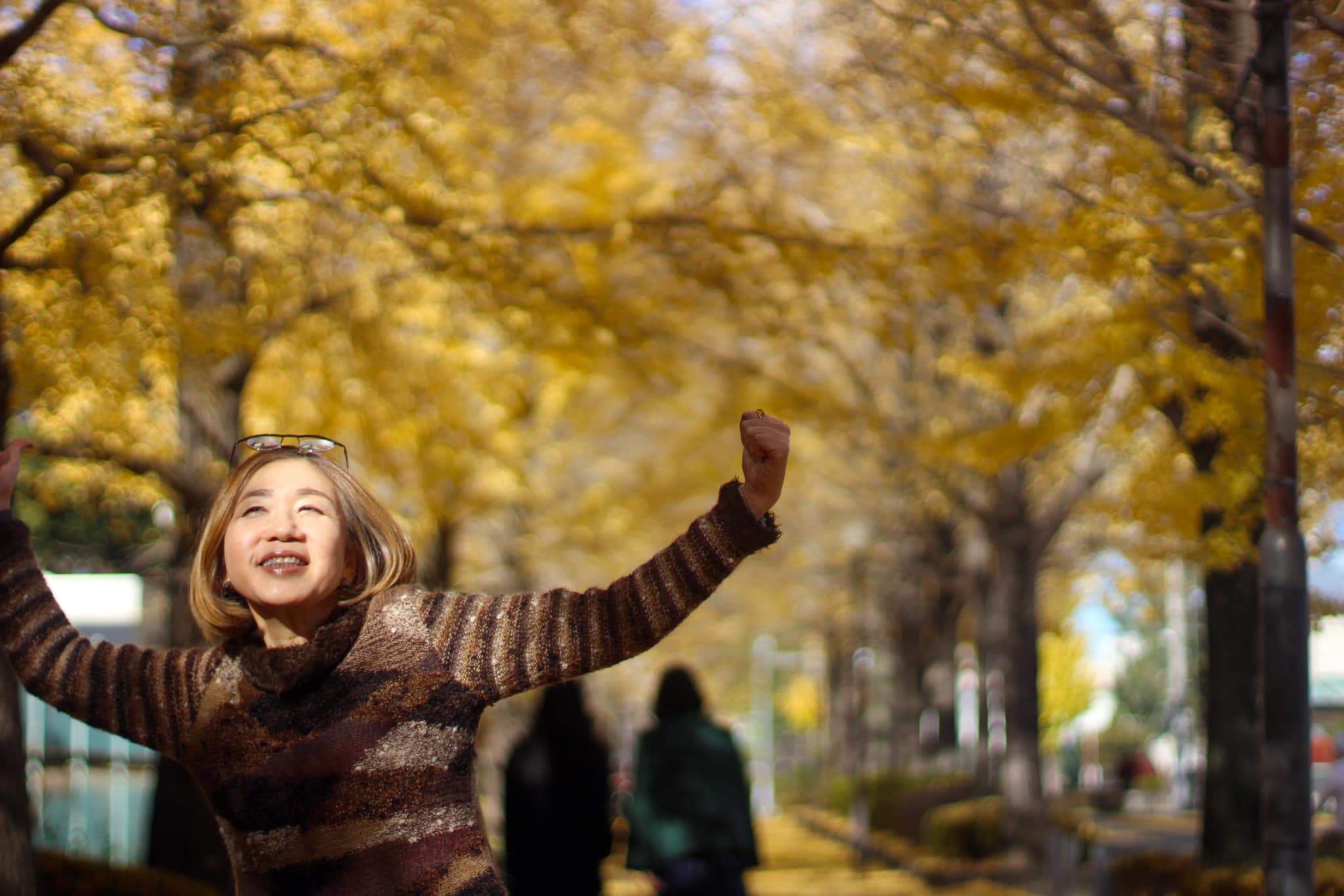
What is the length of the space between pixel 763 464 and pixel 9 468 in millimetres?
1450

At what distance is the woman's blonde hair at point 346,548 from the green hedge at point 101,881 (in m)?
5.40

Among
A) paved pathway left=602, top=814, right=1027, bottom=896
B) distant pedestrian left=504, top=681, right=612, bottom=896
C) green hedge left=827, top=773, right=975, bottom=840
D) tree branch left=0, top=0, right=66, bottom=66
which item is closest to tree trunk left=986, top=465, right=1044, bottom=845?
paved pathway left=602, top=814, right=1027, bottom=896

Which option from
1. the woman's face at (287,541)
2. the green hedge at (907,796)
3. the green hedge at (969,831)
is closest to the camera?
the woman's face at (287,541)

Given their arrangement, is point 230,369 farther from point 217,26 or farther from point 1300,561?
point 1300,561

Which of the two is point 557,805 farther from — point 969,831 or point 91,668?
point 969,831

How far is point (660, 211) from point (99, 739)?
76.7ft

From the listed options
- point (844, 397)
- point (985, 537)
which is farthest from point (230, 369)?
point (985, 537)

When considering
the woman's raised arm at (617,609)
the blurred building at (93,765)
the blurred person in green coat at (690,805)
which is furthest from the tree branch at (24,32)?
the blurred building at (93,765)

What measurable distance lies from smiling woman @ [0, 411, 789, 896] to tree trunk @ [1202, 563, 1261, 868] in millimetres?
8422

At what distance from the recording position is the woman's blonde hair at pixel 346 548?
9.36 feet

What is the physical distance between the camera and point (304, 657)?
104 inches

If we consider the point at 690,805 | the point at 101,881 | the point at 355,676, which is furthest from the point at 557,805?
the point at 355,676

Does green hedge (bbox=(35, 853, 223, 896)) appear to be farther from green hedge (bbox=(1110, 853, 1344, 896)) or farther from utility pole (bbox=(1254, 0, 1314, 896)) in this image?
green hedge (bbox=(1110, 853, 1344, 896))

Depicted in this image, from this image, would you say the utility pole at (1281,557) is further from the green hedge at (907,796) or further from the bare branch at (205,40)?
the green hedge at (907,796)
